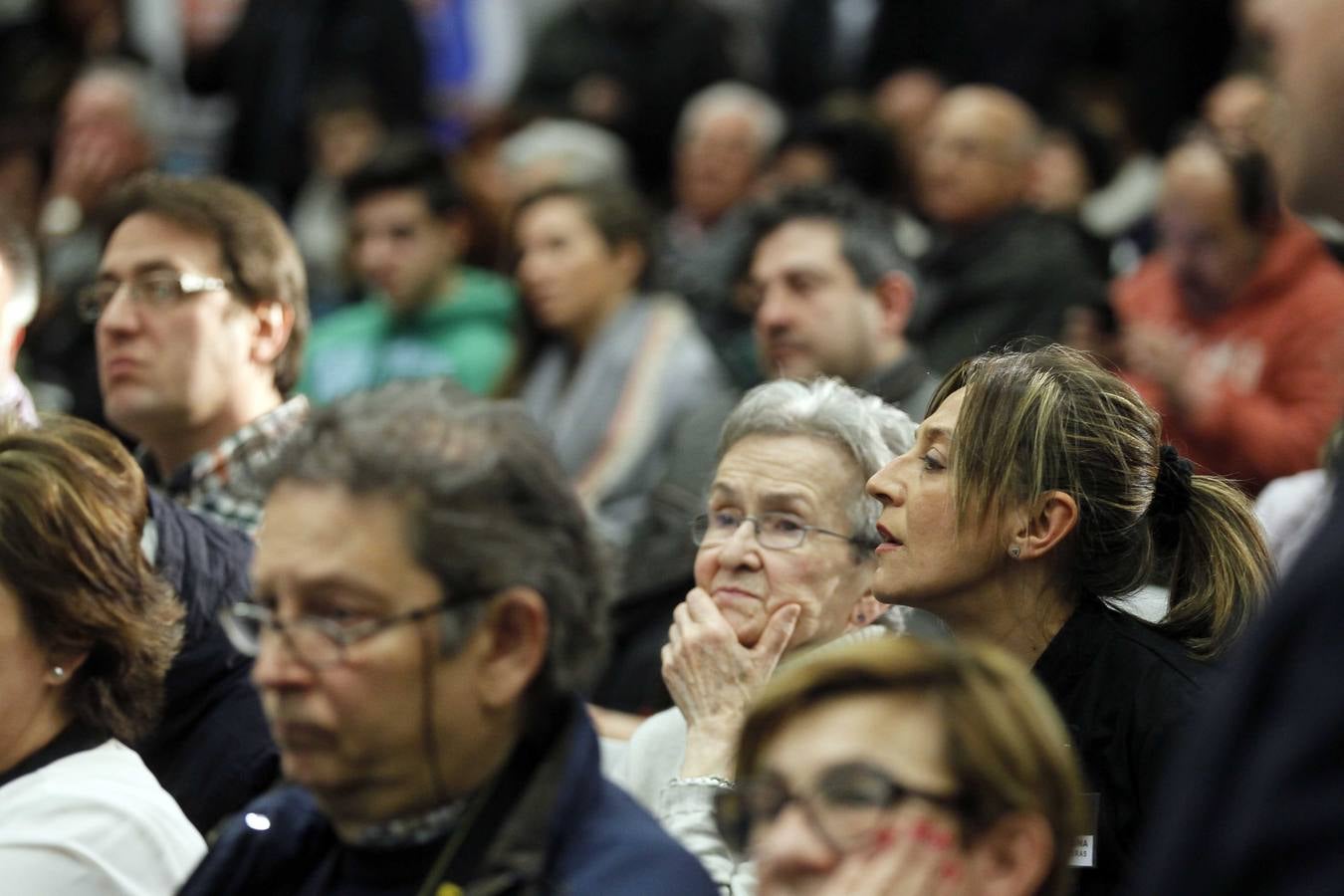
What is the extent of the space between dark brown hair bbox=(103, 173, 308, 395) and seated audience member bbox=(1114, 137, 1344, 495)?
93.4 inches

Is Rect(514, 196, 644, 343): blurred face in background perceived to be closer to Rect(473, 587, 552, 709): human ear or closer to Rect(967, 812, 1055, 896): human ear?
Rect(473, 587, 552, 709): human ear

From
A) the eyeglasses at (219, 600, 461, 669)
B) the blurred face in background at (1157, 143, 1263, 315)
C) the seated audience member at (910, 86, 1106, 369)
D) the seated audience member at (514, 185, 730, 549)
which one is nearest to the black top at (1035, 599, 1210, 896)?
the eyeglasses at (219, 600, 461, 669)

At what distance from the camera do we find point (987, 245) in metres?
5.97

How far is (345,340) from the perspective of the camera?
6410mm

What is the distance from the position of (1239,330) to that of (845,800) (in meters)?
3.81

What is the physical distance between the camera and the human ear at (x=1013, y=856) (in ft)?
5.72

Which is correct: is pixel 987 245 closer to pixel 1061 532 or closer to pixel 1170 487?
pixel 1170 487

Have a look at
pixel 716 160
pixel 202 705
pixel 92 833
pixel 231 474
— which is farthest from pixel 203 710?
pixel 716 160

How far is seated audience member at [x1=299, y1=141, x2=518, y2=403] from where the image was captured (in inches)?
246

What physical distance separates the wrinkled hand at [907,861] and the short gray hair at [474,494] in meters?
0.53

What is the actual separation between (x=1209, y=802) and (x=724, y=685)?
1603 mm

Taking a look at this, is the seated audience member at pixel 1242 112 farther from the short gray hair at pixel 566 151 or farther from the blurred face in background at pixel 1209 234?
the short gray hair at pixel 566 151

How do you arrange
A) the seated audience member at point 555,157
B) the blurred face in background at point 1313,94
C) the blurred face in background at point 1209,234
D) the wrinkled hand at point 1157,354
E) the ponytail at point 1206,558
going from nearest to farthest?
the blurred face in background at point 1313,94 < the ponytail at point 1206,558 < the wrinkled hand at point 1157,354 < the blurred face in background at point 1209,234 < the seated audience member at point 555,157

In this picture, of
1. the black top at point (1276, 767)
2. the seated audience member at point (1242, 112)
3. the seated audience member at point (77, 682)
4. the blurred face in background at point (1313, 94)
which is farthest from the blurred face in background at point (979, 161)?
the black top at point (1276, 767)
